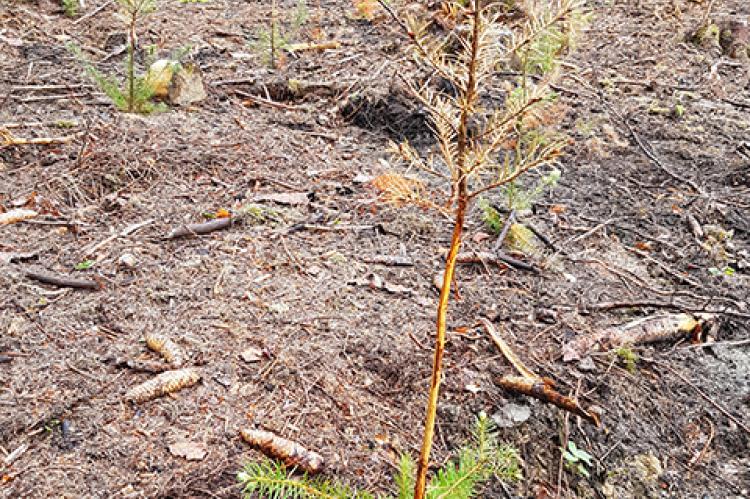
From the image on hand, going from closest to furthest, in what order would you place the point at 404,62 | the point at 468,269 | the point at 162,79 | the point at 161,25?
the point at 468,269 → the point at 162,79 → the point at 404,62 → the point at 161,25

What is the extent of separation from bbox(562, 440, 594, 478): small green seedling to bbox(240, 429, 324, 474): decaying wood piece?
99cm

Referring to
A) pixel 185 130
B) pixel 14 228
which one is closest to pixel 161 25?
pixel 185 130

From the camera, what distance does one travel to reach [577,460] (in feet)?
8.09

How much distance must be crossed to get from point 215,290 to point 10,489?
3.92 feet

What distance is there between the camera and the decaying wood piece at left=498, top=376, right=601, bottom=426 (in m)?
2.57

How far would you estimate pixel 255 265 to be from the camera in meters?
3.16

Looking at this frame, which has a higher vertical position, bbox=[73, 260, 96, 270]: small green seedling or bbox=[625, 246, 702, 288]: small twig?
bbox=[73, 260, 96, 270]: small green seedling

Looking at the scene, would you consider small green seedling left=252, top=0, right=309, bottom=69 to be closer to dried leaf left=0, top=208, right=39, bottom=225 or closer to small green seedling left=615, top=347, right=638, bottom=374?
dried leaf left=0, top=208, right=39, bottom=225

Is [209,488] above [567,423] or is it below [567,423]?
above

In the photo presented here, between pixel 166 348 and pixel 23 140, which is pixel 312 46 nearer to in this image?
pixel 23 140

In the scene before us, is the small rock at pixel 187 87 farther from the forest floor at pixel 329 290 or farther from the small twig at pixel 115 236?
the small twig at pixel 115 236

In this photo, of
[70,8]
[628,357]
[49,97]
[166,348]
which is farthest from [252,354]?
[70,8]

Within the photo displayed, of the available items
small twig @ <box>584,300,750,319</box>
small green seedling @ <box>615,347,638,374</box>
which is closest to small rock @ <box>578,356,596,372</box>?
small green seedling @ <box>615,347,638,374</box>

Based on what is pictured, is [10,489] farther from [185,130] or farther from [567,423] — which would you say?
[185,130]
